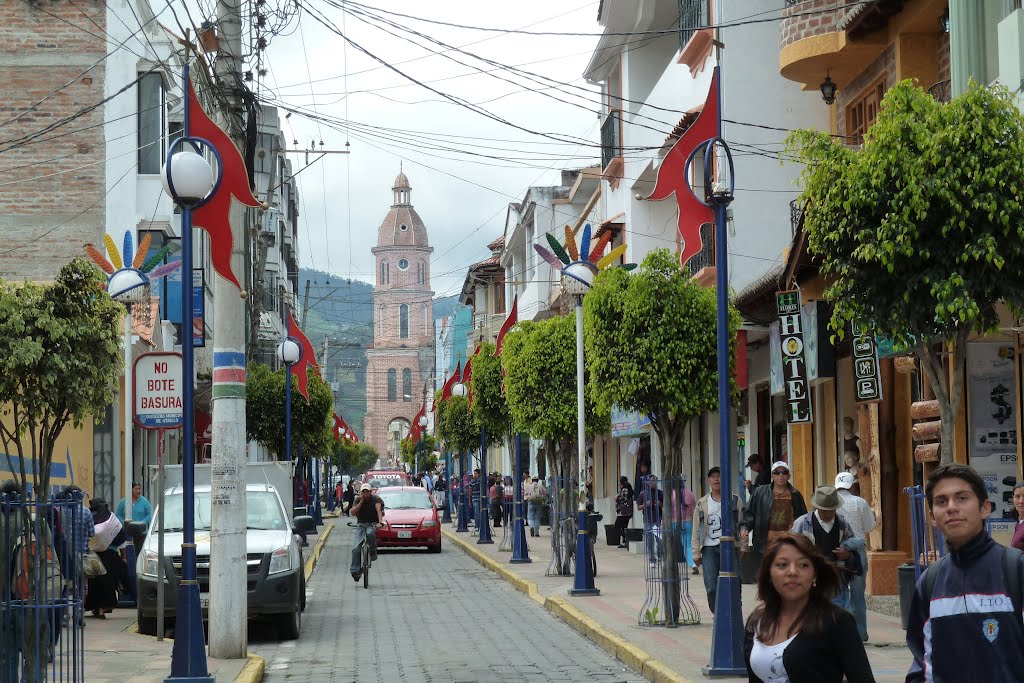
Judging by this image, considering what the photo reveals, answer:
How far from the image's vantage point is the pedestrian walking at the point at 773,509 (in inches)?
572

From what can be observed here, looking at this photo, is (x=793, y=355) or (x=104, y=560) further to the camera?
(x=793, y=355)

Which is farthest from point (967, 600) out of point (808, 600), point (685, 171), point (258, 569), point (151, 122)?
point (151, 122)

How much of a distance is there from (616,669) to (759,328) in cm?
1190

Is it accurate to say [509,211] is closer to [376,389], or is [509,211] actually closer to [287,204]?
[287,204]

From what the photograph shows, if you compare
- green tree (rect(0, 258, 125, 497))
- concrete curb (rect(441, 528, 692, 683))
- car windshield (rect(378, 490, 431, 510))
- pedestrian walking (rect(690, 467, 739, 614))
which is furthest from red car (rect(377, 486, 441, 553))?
pedestrian walking (rect(690, 467, 739, 614))

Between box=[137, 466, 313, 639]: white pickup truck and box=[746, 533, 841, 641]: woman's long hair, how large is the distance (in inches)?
450

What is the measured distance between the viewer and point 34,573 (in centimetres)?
889

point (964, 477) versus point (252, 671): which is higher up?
point (964, 477)

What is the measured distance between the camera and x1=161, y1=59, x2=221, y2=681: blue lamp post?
Answer: 11.3m

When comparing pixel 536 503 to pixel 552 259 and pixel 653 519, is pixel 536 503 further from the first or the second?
pixel 653 519

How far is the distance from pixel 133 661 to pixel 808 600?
32.0 feet

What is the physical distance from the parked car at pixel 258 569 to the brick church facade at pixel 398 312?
5561 inches

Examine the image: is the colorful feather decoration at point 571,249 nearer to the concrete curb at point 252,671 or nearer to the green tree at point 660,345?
the green tree at point 660,345

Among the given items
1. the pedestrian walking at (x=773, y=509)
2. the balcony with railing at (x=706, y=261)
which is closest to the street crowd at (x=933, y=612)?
the pedestrian walking at (x=773, y=509)
